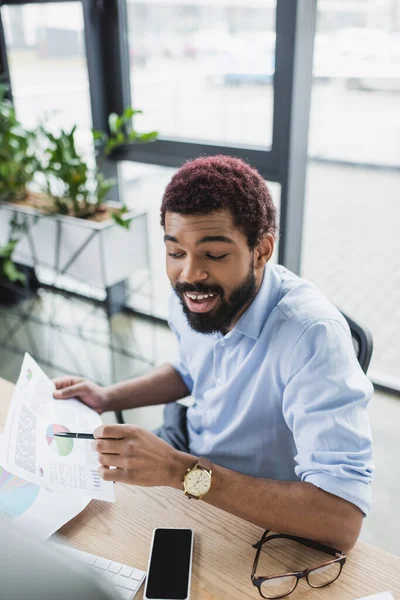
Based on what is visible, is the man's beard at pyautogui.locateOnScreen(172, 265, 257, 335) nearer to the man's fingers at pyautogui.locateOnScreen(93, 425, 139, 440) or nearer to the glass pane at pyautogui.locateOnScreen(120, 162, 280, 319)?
the man's fingers at pyautogui.locateOnScreen(93, 425, 139, 440)

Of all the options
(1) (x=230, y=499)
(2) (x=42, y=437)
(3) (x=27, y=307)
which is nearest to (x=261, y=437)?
(1) (x=230, y=499)

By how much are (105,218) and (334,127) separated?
1.16m

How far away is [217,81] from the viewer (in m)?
2.48

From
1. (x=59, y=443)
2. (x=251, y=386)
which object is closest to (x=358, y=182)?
(x=251, y=386)

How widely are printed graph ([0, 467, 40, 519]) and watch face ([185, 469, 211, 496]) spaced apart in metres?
0.29

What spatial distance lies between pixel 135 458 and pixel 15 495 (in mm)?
256

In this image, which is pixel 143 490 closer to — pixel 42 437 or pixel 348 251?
pixel 42 437

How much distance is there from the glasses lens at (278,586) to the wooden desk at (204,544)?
0.01 m

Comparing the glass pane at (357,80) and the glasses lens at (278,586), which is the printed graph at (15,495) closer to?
the glasses lens at (278,586)

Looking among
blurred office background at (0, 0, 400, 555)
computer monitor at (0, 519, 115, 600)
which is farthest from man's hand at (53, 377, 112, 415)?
computer monitor at (0, 519, 115, 600)

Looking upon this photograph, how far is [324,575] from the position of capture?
0.82m

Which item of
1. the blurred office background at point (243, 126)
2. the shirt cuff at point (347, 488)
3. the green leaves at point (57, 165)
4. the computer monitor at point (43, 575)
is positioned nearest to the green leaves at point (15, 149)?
the green leaves at point (57, 165)

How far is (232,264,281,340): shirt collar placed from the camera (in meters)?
1.05

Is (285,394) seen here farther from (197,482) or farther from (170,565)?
(170,565)
